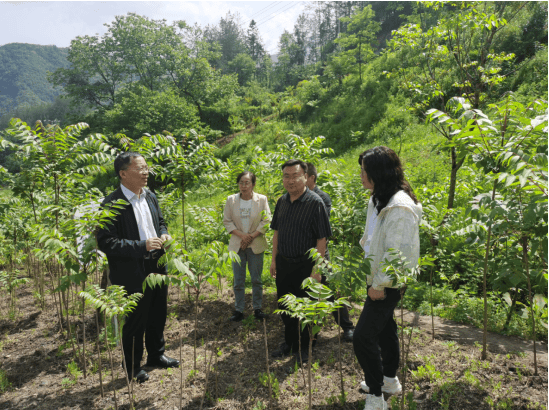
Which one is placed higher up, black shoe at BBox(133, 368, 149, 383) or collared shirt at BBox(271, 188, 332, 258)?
collared shirt at BBox(271, 188, 332, 258)

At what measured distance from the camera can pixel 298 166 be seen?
3529 mm

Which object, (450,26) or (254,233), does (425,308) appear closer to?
(254,233)

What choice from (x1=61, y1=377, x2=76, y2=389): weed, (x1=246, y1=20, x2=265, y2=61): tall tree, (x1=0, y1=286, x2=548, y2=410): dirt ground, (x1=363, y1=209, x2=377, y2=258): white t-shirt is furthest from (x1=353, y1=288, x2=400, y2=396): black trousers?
(x1=246, y1=20, x2=265, y2=61): tall tree

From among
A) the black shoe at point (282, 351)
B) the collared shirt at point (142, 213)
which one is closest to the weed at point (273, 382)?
the black shoe at point (282, 351)

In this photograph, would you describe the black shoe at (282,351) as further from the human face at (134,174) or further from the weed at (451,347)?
the human face at (134,174)

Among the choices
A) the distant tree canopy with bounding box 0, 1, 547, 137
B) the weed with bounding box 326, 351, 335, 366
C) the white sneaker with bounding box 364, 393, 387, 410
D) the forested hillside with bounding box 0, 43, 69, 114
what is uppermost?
the forested hillside with bounding box 0, 43, 69, 114

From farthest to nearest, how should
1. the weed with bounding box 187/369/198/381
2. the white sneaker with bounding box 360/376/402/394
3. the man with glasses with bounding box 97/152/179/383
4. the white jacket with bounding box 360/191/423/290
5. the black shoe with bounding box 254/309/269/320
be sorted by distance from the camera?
the black shoe with bounding box 254/309/269/320
the weed with bounding box 187/369/198/381
the man with glasses with bounding box 97/152/179/383
the white sneaker with bounding box 360/376/402/394
the white jacket with bounding box 360/191/423/290

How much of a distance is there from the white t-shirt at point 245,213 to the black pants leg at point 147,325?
149cm

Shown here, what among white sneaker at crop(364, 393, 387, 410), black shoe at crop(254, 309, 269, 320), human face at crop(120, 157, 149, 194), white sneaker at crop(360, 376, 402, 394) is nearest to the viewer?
white sneaker at crop(364, 393, 387, 410)

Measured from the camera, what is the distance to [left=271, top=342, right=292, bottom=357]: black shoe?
3.78m

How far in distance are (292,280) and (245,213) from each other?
1413mm

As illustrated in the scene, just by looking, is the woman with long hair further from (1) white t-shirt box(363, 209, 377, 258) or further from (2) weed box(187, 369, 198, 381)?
(2) weed box(187, 369, 198, 381)

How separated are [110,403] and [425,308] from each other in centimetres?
430

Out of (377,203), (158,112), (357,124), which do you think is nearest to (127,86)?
(158,112)
